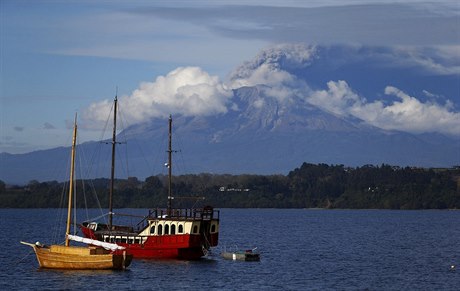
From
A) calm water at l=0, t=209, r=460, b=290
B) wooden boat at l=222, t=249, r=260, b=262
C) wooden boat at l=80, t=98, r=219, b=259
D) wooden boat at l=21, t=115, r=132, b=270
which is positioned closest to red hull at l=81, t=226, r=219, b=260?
wooden boat at l=80, t=98, r=219, b=259

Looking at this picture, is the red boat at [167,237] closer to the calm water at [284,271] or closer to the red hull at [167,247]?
the red hull at [167,247]

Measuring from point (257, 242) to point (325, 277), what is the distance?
165ft

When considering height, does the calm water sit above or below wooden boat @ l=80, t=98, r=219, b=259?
below

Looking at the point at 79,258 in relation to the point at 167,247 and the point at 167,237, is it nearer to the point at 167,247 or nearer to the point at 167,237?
the point at 167,247

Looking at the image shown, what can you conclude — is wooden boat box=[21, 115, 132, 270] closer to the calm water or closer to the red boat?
the calm water

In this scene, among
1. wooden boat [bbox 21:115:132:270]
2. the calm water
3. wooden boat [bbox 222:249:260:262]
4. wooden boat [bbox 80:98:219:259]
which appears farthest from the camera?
wooden boat [bbox 222:249:260:262]

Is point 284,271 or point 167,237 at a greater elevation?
point 167,237

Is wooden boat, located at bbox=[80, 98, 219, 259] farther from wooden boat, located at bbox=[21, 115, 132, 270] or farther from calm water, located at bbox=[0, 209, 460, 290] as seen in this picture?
wooden boat, located at bbox=[21, 115, 132, 270]

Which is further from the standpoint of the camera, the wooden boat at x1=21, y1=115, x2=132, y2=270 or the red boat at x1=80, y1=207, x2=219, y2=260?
the red boat at x1=80, y1=207, x2=219, y2=260

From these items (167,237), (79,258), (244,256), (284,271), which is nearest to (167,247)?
(167,237)

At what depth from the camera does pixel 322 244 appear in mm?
138125

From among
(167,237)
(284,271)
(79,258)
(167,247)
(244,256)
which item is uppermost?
(167,237)

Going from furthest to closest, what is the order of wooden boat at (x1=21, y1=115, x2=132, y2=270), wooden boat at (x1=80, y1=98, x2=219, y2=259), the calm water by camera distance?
wooden boat at (x1=80, y1=98, x2=219, y2=259) < wooden boat at (x1=21, y1=115, x2=132, y2=270) < the calm water

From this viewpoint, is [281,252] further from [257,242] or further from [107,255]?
[107,255]
